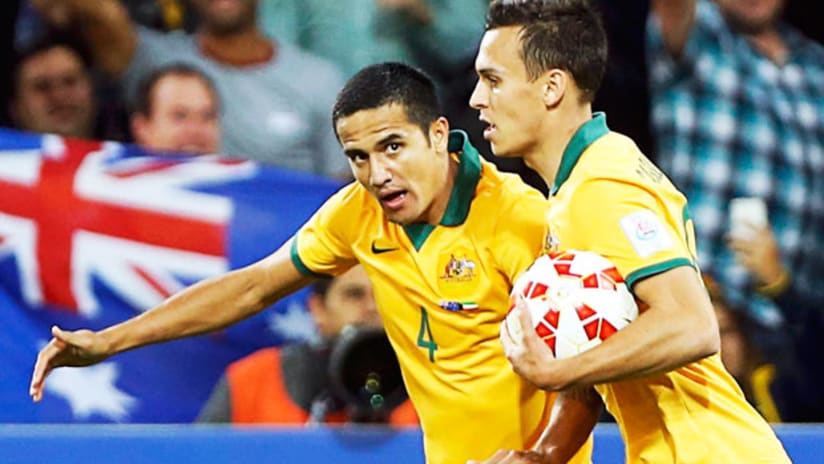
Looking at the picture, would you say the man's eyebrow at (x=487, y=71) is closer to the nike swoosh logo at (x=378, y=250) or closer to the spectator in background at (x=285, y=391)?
the nike swoosh logo at (x=378, y=250)

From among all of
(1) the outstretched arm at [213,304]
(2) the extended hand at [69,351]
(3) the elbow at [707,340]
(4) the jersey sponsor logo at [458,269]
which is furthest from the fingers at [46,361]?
(3) the elbow at [707,340]

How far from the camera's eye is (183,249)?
5543mm

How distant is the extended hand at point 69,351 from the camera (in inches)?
146

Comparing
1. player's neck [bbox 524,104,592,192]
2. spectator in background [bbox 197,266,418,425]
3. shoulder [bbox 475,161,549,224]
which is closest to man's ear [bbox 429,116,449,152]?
shoulder [bbox 475,161,549,224]

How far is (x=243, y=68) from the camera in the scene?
19.0 feet

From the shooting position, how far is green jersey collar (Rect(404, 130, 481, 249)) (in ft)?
11.8

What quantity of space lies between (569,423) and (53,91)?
122 inches

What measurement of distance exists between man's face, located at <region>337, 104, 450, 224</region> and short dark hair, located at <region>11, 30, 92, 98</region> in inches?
94.7

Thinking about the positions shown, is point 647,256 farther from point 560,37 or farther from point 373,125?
point 373,125

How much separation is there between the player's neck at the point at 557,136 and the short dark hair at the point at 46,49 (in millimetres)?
2947

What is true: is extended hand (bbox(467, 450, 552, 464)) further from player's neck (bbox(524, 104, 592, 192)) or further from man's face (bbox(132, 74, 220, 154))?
man's face (bbox(132, 74, 220, 154))

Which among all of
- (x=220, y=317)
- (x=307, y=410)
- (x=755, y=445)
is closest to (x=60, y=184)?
(x=307, y=410)

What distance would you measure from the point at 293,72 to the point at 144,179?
0.72m

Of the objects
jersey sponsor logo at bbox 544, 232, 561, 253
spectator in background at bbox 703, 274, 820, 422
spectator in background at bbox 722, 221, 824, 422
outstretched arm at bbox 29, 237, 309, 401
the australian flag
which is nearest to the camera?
jersey sponsor logo at bbox 544, 232, 561, 253
